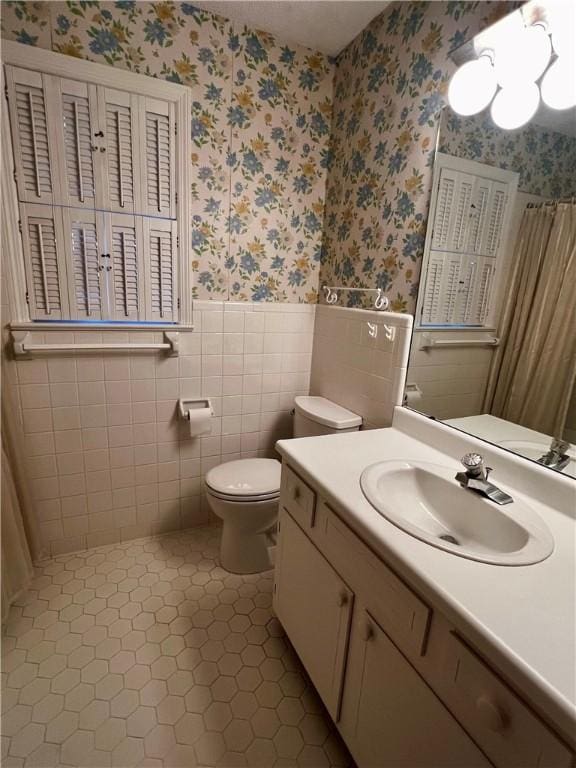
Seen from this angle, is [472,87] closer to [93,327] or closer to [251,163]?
[251,163]

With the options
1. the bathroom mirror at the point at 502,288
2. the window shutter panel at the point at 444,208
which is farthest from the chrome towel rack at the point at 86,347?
the window shutter panel at the point at 444,208

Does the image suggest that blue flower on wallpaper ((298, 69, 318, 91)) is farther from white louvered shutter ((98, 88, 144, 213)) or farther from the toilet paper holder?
the toilet paper holder

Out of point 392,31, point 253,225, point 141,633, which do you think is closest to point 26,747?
point 141,633

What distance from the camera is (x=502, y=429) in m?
1.16

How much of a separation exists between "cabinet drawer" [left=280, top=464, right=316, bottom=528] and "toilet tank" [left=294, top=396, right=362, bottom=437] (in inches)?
19.3

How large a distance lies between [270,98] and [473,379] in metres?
1.61

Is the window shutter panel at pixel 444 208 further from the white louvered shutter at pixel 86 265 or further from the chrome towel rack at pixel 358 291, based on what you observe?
the white louvered shutter at pixel 86 265

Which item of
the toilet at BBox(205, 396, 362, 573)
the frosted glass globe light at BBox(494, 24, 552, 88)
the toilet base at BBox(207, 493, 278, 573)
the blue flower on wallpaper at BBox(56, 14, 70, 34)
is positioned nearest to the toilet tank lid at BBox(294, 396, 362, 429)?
the toilet at BBox(205, 396, 362, 573)

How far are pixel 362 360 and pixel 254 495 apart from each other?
2.54 ft

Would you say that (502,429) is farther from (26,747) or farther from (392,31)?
(26,747)

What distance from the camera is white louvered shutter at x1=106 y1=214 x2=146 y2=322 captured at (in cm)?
164

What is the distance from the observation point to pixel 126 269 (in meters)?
1.68

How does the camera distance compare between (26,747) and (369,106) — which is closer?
(26,747)

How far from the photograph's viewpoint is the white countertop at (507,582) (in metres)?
0.54
